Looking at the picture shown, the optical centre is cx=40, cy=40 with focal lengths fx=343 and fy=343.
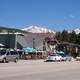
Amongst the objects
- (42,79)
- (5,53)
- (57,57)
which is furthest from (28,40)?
(42,79)

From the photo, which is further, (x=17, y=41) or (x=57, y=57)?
(x=17, y=41)

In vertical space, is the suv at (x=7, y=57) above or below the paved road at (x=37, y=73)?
above

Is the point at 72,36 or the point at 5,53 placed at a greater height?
the point at 72,36

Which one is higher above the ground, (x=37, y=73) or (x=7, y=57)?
(x=7, y=57)

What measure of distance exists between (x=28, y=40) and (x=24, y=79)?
69756 millimetres

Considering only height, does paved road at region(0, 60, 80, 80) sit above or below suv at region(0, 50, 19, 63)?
below

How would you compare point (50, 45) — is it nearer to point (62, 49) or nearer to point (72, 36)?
point (62, 49)

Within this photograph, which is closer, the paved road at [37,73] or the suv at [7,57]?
the paved road at [37,73]

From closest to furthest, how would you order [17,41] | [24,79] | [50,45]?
[24,79]
[17,41]
[50,45]

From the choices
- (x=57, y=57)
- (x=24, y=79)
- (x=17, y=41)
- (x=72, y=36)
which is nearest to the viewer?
(x=24, y=79)

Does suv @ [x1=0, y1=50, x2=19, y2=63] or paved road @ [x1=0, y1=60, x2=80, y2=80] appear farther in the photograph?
suv @ [x1=0, y1=50, x2=19, y2=63]

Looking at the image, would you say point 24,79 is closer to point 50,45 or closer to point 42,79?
point 42,79

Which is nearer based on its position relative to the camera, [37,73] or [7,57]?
[37,73]

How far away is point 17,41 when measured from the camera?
87.7 metres
